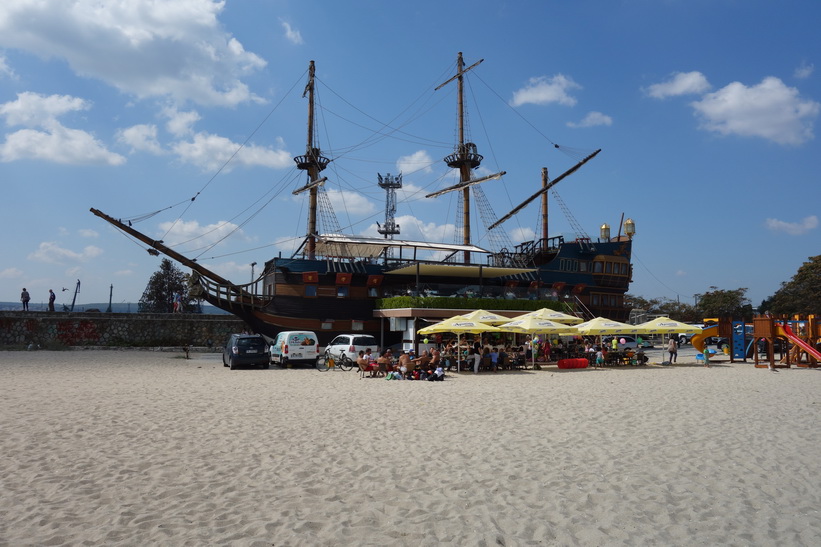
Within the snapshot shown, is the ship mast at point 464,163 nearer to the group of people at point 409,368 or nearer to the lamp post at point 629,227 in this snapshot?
the lamp post at point 629,227

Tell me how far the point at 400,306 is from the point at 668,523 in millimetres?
26184

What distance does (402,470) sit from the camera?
24.0ft

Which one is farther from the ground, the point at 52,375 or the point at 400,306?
the point at 400,306

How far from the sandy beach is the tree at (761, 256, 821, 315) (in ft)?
191

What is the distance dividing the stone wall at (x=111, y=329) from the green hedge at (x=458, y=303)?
58.2 feet

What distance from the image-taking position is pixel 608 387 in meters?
17.3

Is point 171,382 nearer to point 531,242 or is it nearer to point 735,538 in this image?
point 735,538

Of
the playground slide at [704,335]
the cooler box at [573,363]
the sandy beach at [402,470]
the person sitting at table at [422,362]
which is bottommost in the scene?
the sandy beach at [402,470]

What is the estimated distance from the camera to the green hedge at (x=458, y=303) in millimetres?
31078

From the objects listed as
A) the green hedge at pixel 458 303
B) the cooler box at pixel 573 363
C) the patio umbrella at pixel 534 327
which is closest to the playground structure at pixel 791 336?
the cooler box at pixel 573 363

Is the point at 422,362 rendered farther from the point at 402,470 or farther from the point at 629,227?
the point at 629,227

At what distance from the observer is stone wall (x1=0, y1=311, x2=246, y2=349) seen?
38.1 m

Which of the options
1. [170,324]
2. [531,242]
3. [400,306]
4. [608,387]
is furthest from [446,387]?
[170,324]

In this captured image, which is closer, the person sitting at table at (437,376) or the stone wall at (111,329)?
the person sitting at table at (437,376)
